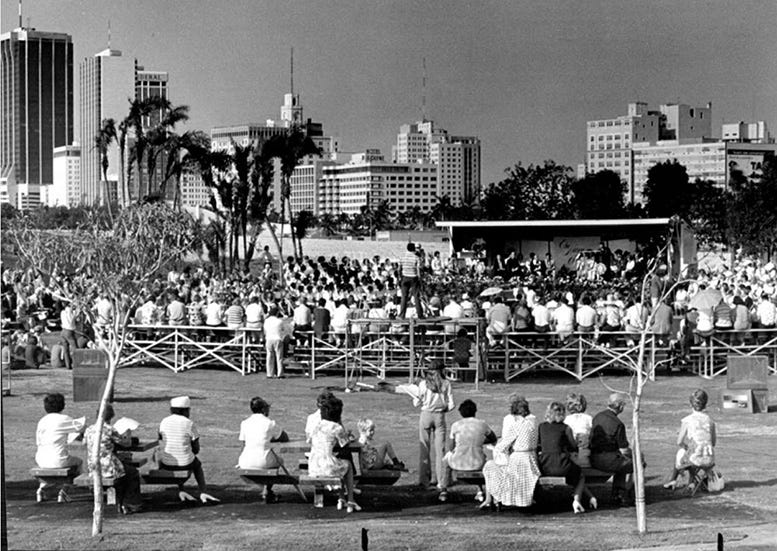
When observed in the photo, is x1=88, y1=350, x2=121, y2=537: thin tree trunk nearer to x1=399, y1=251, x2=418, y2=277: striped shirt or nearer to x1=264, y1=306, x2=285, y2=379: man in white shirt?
x1=399, y1=251, x2=418, y2=277: striped shirt

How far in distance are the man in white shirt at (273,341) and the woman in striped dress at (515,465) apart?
45.0 feet

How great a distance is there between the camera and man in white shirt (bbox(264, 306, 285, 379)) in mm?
27953

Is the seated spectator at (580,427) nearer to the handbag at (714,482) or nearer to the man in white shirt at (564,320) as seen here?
the handbag at (714,482)

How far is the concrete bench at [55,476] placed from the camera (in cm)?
1486

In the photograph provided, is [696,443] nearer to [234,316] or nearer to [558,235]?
[234,316]

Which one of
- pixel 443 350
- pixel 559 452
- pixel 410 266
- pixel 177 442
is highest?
pixel 410 266

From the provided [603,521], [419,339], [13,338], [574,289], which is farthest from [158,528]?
[574,289]

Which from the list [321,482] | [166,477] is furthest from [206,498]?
[321,482]

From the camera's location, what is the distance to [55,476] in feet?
48.9

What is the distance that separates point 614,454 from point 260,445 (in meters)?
4.06

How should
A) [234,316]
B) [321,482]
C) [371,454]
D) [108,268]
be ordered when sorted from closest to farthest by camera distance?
[321,482]
[371,454]
[108,268]
[234,316]

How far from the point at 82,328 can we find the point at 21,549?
16.2 meters

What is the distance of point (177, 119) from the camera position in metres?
63.7

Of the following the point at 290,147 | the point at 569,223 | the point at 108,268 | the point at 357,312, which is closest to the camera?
the point at 108,268
